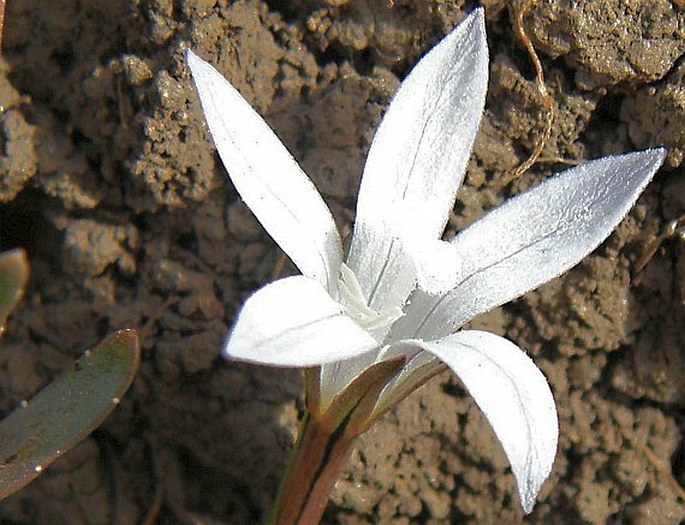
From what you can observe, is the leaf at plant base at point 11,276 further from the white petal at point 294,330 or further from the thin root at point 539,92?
the thin root at point 539,92

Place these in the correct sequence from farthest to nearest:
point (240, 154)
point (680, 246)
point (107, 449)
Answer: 1. point (107, 449)
2. point (680, 246)
3. point (240, 154)

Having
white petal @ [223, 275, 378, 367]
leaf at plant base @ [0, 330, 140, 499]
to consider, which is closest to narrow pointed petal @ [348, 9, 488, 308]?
white petal @ [223, 275, 378, 367]

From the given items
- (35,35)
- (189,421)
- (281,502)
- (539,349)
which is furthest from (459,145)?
(35,35)

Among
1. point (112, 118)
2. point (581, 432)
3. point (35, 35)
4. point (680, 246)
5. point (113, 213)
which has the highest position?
point (35, 35)

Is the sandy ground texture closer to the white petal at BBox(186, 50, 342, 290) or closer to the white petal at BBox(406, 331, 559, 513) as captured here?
the white petal at BBox(186, 50, 342, 290)

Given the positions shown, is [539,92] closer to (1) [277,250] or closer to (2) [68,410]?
(1) [277,250]

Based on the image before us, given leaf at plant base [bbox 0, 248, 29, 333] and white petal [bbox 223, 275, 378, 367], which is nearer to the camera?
white petal [bbox 223, 275, 378, 367]

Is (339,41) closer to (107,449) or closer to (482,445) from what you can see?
(482,445)
